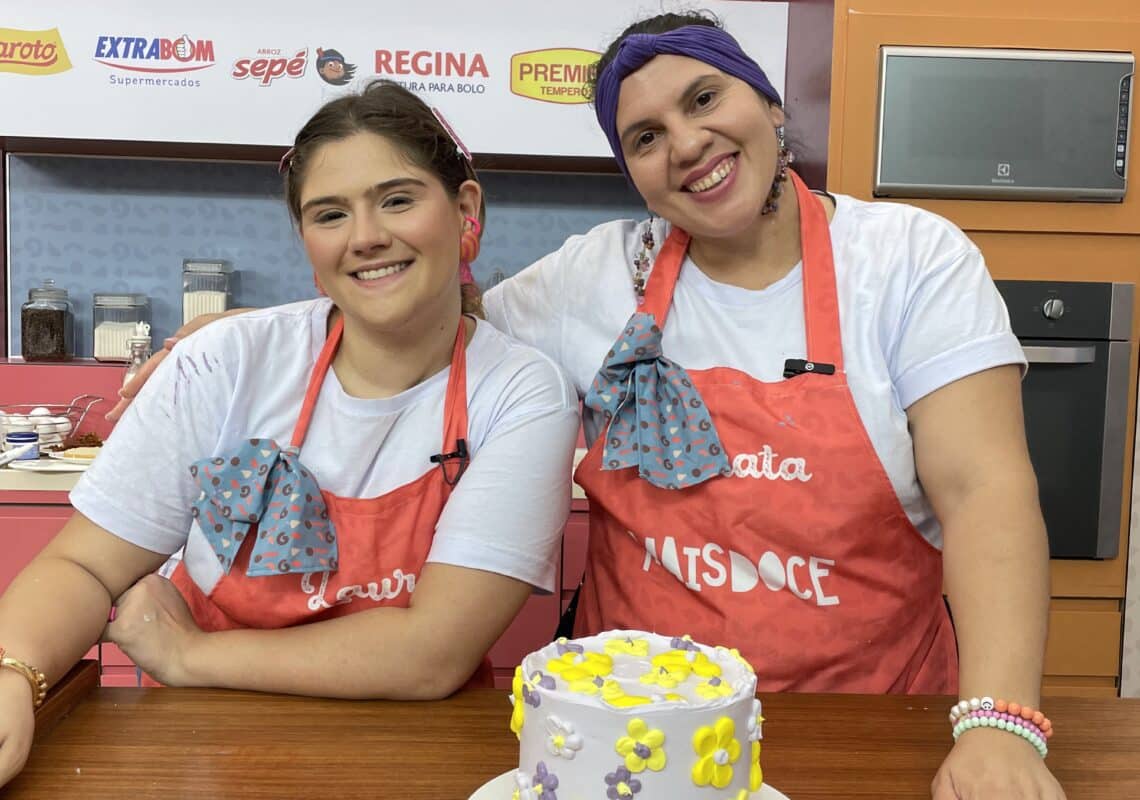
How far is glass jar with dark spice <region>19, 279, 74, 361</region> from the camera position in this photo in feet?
8.27

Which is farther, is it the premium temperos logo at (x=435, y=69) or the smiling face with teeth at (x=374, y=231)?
the premium temperos logo at (x=435, y=69)

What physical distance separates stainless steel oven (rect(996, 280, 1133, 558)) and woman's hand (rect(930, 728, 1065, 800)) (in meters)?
1.55

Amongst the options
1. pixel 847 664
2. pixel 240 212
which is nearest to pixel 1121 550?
pixel 847 664

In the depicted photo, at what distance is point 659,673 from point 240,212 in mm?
2396

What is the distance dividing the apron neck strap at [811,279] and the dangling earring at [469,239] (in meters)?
0.22

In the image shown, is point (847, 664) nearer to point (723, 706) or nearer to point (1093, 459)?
point (723, 706)

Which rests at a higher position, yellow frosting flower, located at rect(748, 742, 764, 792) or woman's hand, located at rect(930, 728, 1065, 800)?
yellow frosting flower, located at rect(748, 742, 764, 792)

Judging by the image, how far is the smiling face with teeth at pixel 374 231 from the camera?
106cm

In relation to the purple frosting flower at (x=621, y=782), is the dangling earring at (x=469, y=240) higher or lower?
higher

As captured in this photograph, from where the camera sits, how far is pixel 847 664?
1081mm

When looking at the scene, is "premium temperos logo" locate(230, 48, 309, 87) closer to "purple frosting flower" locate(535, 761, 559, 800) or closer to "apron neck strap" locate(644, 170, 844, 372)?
"apron neck strap" locate(644, 170, 844, 372)

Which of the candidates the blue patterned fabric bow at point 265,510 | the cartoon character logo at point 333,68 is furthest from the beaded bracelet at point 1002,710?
the cartoon character logo at point 333,68

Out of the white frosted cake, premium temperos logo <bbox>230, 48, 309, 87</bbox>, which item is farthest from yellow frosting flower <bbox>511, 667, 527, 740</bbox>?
premium temperos logo <bbox>230, 48, 309, 87</bbox>

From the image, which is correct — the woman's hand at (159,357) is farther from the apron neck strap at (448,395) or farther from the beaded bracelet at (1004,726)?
the beaded bracelet at (1004,726)
